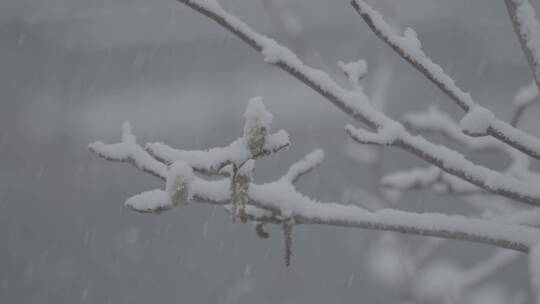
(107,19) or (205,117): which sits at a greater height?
(107,19)

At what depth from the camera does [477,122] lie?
35.0 inches

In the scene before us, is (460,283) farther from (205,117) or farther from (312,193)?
(205,117)

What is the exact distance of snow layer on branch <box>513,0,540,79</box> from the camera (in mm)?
877

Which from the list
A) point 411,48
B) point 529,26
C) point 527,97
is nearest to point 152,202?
point 411,48

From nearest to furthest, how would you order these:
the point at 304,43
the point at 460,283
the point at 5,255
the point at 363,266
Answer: the point at 304,43 < the point at 460,283 < the point at 5,255 < the point at 363,266

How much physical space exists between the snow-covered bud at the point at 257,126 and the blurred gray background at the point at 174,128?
4.32 meters

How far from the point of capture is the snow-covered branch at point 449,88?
889mm

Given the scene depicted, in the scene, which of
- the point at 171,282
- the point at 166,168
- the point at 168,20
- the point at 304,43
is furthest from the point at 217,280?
the point at 166,168

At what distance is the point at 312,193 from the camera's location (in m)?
6.71

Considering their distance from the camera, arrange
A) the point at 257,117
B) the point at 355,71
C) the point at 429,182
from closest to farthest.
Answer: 1. the point at 257,117
2. the point at 355,71
3. the point at 429,182

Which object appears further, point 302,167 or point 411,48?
point 302,167

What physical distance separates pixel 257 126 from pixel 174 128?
662cm

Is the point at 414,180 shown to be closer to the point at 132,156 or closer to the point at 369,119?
the point at 369,119

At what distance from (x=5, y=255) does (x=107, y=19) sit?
3.43 metres
